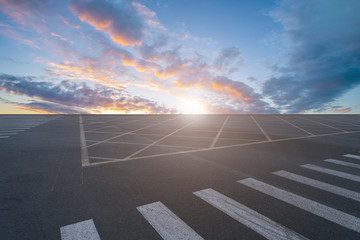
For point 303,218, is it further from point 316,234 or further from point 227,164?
point 227,164

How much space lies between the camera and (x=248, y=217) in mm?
3014

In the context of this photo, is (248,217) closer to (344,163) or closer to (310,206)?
(310,206)

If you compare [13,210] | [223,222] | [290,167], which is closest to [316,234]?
[223,222]

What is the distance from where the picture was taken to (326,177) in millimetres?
4980

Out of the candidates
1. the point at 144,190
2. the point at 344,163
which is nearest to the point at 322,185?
the point at 344,163

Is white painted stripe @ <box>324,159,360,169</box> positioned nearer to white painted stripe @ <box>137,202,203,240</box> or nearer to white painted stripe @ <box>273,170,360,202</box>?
white painted stripe @ <box>273,170,360,202</box>

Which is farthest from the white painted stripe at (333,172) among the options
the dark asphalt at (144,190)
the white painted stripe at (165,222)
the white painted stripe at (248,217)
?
the white painted stripe at (165,222)

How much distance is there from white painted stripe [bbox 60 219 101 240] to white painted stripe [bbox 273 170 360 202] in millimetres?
4565

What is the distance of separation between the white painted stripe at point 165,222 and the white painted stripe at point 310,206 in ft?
6.85

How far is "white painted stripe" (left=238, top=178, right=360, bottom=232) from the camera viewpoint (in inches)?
117

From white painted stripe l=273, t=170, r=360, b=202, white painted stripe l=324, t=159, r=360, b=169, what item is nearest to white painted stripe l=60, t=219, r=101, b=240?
white painted stripe l=273, t=170, r=360, b=202

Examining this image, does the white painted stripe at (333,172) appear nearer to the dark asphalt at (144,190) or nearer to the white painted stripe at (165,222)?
the dark asphalt at (144,190)

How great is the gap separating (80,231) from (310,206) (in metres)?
3.84

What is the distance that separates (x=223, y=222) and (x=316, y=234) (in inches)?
49.9
